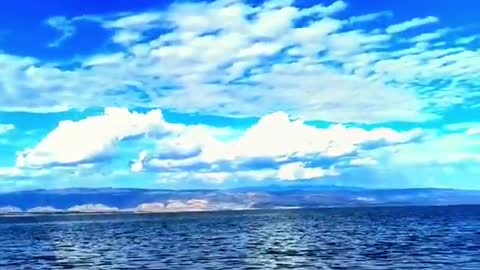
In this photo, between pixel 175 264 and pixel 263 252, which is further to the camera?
pixel 263 252

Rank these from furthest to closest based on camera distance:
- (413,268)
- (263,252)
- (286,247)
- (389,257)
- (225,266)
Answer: (286,247), (263,252), (389,257), (225,266), (413,268)

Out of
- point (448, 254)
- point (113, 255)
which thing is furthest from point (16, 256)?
point (448, 254)

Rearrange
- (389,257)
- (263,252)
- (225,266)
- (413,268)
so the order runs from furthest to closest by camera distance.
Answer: (263,252), (389,257), (225,266), (413,268)

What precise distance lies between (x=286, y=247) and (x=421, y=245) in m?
13.3

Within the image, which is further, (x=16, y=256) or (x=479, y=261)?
(x=16, y=256)

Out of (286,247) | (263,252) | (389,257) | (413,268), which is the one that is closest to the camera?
(413,268)

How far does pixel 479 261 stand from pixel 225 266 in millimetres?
18368

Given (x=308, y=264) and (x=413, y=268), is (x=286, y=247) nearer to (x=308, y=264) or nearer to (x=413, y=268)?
(x=308, y=264)

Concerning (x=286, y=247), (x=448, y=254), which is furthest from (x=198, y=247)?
(x=448, y=254)

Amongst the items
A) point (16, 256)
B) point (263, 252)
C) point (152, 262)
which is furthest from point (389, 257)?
point (16, 256)

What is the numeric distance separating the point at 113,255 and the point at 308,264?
21602 mm

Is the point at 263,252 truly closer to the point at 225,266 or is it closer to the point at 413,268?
the point at 225,266

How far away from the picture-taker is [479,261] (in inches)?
2036

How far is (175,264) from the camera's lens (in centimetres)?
5562
